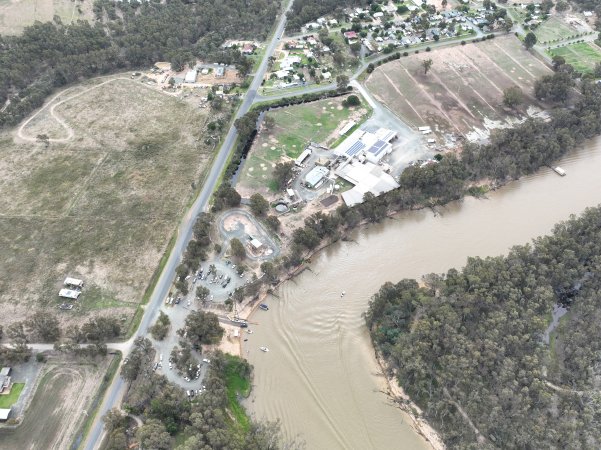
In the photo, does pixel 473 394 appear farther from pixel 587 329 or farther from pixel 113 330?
pixel 113 330

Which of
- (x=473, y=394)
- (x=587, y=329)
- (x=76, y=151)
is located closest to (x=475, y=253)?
(x=587, y=329)

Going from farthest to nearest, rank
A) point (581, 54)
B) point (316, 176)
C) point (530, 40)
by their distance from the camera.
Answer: point (581, 54) < point (530, 40) < point (316, 176)

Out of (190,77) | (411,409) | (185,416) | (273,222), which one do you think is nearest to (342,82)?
(190,77)

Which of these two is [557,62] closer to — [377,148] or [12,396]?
[377,148]

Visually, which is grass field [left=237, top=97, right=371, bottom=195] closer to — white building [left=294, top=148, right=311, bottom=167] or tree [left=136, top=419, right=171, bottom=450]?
white building [left=294, top=148, right=311, bottom=167]

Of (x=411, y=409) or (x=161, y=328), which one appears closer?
(x=411, y=409)
